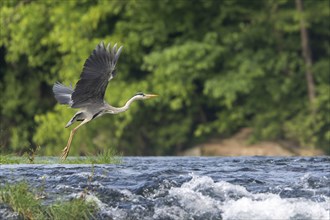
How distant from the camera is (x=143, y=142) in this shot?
25.5 meters

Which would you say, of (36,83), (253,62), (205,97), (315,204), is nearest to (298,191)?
(315,204)

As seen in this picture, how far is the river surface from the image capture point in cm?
1001

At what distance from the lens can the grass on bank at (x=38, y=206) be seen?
9.73 metres

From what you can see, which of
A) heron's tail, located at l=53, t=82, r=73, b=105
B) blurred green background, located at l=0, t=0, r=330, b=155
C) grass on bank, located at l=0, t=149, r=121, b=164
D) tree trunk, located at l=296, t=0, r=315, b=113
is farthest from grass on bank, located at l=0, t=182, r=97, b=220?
tree trunk, located at l=296, t=0, r=315, b=113

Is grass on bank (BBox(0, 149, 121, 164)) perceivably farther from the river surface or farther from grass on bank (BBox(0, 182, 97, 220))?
grass on bank (BBox(0, 182, 97, 220))

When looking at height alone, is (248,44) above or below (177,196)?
above

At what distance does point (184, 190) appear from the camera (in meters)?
10.5

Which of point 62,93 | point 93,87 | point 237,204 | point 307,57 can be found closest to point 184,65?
point 307,57

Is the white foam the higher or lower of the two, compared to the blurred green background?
lower

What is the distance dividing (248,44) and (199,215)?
14752mm

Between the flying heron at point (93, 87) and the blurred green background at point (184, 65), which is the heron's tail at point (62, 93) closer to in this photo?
the flying heron at point (93, 87)

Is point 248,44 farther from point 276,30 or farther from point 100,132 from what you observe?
point 100,132

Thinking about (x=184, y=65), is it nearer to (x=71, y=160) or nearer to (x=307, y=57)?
(x=307, y=57)

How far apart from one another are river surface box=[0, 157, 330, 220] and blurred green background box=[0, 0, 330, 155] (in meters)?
11.3
